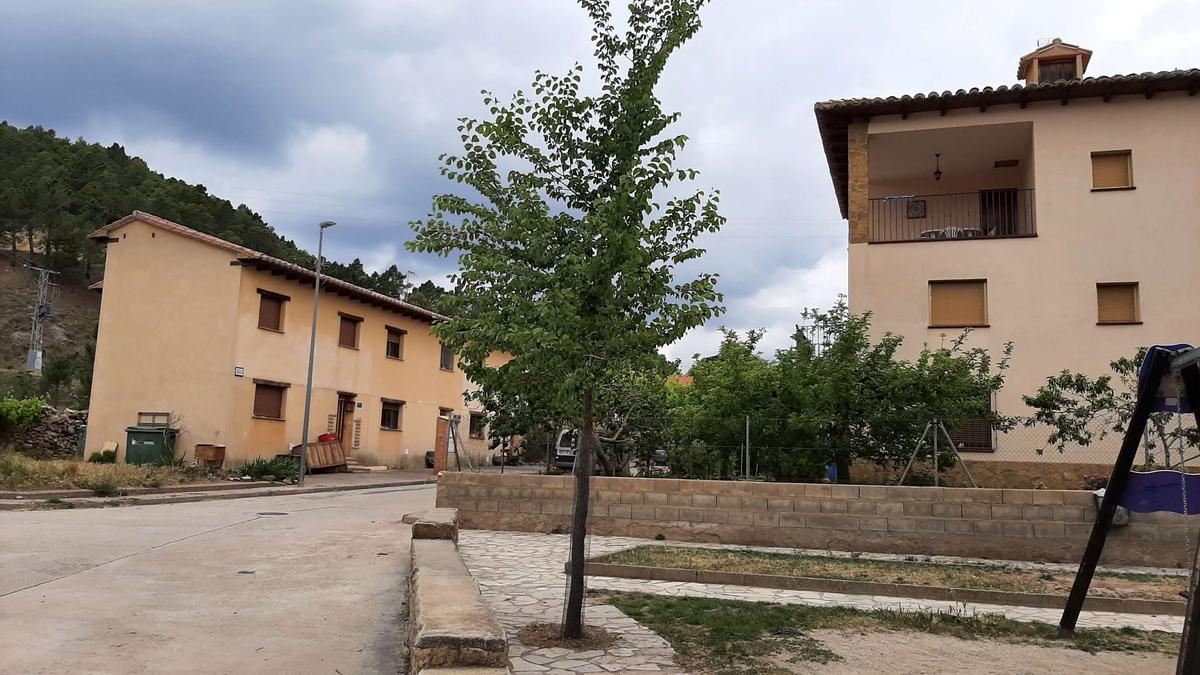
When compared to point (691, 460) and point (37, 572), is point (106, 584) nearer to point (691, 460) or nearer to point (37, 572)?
point (37, 572)

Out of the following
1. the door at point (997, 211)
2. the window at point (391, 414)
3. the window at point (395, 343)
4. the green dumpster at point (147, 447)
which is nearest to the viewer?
the door at point (997, 211)

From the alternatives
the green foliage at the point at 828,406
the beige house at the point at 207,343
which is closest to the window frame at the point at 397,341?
the beige house at the point at 207,343

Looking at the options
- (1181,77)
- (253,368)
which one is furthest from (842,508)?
(253,368)

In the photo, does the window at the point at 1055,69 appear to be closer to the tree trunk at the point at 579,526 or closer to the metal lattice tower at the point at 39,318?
the tree trunk at the point at 579,526

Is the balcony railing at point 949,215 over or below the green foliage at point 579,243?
over

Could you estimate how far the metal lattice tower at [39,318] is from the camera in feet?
119

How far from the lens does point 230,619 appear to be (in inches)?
247

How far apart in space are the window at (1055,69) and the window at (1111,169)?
339cm

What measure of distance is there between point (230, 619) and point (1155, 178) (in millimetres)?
17775

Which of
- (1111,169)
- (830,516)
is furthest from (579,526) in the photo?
(1111,169)

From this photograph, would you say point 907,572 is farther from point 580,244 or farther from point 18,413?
point 18,413

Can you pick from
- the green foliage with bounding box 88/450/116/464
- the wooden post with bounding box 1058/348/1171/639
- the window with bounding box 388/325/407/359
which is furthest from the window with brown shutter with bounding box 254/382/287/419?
the wooden post with bounding box 1058/348/1171/639

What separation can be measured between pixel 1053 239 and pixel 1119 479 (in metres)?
11.5

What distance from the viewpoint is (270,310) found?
2603 cm
